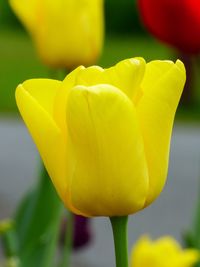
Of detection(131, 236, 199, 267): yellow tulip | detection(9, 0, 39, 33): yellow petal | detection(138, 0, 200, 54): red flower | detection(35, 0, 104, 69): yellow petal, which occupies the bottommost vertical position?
detection(131, 236, 199, 267): yellow tulip

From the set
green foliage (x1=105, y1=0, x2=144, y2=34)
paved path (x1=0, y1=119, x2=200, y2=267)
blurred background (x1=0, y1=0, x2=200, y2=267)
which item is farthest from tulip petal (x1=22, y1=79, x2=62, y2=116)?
green foliage (x1=105, y1=0, x2=144, y2=34)

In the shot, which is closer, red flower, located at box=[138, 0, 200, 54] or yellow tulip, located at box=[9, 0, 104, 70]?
red flower, located at box=[138, 0, 200, 54]

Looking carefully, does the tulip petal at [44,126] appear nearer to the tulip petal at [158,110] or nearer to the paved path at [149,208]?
the tulip petal at [158,110]

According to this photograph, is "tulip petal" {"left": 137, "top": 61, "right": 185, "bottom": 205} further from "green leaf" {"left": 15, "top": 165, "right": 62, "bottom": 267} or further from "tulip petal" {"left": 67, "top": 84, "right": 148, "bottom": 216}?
"green leaf" {"left": 15, "top": 165, "right": 62, "bottom": 267}

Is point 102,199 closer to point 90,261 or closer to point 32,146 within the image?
point 90,261

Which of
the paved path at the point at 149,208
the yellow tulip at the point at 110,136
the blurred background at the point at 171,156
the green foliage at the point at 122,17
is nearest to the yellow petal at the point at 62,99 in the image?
the yellow tulip at the point at 110,136

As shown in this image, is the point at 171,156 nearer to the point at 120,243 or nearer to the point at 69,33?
the point at 69,33

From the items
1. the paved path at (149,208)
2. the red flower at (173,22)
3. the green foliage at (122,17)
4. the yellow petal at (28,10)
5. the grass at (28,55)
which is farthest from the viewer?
the green foliage at (122,17)

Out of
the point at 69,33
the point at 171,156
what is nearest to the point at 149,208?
the point at 171,156
